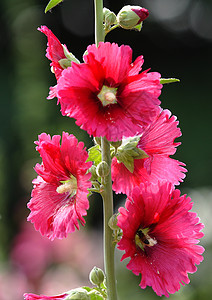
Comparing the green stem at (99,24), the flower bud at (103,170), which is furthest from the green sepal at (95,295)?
the green stem at (99,24)

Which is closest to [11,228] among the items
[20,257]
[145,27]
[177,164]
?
[20,257]

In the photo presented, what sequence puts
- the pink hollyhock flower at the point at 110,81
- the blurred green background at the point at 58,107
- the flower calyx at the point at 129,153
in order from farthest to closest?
1. the blurred green background at the point at 58,107
2. the flower calyx at the point at 129,153
3. the pink hollyhock flower at the point at 110,81

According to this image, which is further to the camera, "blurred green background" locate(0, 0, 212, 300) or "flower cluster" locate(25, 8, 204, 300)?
"blurred green background" locate(0, 0, 212, 300)

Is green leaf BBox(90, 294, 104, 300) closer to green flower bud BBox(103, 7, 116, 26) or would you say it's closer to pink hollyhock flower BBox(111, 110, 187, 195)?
pink hollyhock flower BBox(111, 110, 187, 195)

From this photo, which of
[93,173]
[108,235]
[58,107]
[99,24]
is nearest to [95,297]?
[108,235]

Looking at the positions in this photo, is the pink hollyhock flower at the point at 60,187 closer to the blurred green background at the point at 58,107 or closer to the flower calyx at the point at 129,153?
the flower calyx at the point at 129,153

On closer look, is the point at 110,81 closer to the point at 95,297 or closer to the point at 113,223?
the point at 113,223

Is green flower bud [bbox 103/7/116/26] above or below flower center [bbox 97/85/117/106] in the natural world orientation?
above

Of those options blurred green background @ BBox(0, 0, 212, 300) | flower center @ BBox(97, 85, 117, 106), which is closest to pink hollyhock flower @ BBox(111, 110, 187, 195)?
flower center @ BBox(97, 85, 117, 106)
